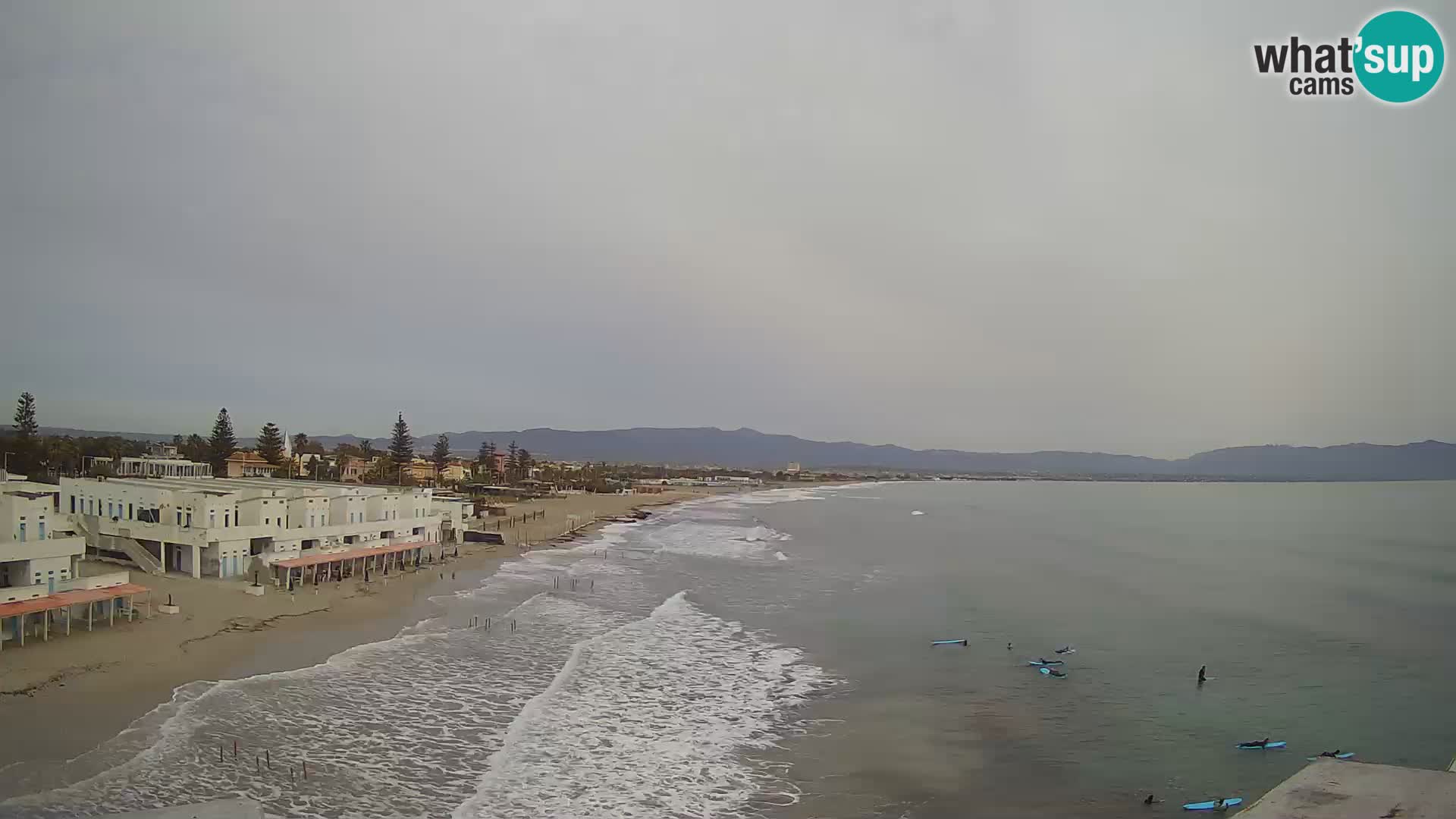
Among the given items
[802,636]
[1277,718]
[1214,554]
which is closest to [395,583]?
[802,636]

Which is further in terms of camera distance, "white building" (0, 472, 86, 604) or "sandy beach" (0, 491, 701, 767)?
"white building" (0, 472, 86, 604)

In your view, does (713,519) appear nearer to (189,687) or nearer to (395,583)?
(395,583)

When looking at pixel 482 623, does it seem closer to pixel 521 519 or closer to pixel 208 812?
pixel 208 812

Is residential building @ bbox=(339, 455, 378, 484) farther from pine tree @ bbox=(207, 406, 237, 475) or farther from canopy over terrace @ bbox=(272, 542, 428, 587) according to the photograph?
canopy over terrace @ bbox=(272, 542, 428, 587)

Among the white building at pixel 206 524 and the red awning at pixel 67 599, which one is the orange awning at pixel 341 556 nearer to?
the white building at pixel 206 524

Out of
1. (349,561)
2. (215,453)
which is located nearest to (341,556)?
(349,561)

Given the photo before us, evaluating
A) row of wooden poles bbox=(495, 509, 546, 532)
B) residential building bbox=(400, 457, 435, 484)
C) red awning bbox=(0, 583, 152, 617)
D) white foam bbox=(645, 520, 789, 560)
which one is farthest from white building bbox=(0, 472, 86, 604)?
residential building bbox=(400, 457, 435, 484)

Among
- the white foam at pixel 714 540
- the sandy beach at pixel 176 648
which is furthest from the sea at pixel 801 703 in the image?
the white foam at pixel 714 540
